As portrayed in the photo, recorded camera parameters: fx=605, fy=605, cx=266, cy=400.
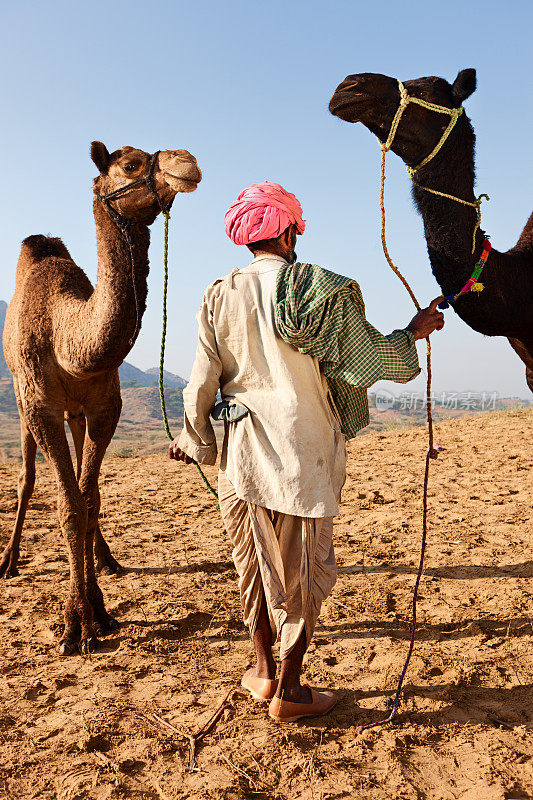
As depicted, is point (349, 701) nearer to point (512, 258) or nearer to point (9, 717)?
point (9, 717)

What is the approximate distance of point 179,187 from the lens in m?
3.44

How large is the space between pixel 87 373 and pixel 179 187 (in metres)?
1.29

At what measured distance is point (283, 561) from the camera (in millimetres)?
2719

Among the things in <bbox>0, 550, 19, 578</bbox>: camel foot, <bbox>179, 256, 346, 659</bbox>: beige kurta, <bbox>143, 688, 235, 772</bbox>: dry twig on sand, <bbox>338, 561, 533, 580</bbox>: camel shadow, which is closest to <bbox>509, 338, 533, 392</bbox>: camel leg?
<bbox>338, 561, 533, 580</bbox>: camel shadow

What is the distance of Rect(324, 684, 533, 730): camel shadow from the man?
0.51 feet

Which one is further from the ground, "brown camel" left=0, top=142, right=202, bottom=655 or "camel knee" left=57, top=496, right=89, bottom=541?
"brown camel" left=0, top=142, right=202, bottom=655

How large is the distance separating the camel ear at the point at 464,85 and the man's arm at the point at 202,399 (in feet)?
6.70

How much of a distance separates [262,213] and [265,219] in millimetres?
30

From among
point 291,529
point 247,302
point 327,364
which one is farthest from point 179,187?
point 291,529

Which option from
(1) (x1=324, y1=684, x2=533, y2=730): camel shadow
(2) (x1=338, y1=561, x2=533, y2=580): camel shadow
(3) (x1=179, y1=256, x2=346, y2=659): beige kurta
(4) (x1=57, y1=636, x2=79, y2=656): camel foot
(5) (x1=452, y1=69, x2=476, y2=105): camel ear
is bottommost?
(4) (x1=57, y1=636, x2=79, y2=656): camel foot

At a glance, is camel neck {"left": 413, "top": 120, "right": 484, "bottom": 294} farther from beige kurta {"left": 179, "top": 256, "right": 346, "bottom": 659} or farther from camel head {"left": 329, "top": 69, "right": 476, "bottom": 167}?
beige kurta {"left": 179, "top": 256, "right": 346, "bottom": 659}

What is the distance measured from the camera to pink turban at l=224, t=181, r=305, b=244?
2627 millimetres

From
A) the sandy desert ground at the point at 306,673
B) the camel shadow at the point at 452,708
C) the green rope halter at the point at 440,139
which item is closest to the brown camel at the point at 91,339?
the sandy desert ground at the point at 306,673

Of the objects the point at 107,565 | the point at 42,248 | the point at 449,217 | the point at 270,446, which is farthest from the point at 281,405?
the point at 42,248
